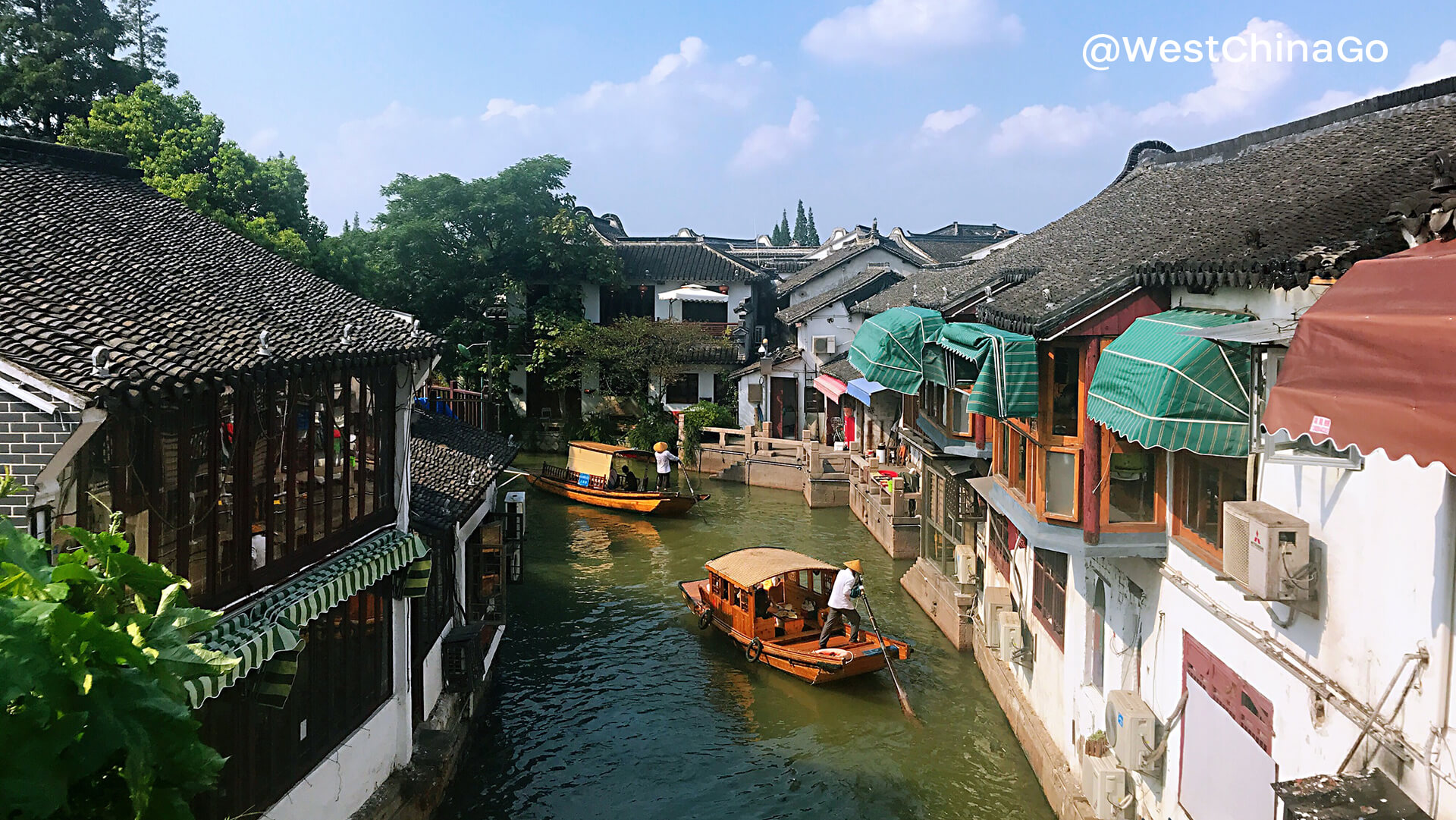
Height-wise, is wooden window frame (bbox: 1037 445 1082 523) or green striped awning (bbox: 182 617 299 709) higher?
wooden window frame (bbox: 1037 445 1082 523)

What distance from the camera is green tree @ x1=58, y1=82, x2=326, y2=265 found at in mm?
22281

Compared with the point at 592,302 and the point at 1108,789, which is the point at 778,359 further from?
the point at 1108,789

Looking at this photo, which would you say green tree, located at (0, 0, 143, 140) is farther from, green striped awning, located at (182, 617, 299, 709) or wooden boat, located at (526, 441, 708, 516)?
green striped awning, located at (182, 617, 299, 709)

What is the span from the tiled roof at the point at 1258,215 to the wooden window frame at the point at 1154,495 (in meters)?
1.30

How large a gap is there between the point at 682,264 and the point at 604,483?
14895mm

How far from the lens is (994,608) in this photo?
1429 cm

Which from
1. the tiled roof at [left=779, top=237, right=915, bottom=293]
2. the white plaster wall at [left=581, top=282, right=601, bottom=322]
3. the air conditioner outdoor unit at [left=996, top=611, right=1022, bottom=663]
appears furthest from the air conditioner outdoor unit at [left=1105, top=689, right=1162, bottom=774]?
the white plaster wall at [left=581, top=282, right=601, bottom=322]

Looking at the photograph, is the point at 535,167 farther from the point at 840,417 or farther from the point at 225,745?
the point at 225,745

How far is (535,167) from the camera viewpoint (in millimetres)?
37188

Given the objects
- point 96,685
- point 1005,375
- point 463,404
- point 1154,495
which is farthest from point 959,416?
point 463,404

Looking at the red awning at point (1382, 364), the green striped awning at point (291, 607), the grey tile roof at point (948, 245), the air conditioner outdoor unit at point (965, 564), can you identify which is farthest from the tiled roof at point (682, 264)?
the red awning at point (1382, 364)

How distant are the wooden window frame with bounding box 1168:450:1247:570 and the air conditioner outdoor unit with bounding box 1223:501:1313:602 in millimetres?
1253

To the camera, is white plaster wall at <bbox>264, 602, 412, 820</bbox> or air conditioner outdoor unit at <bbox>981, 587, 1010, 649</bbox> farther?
air conditioner outdoor unit at <bbox>981, 587, 1010, 649</bbox>

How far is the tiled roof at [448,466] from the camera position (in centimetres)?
1214
